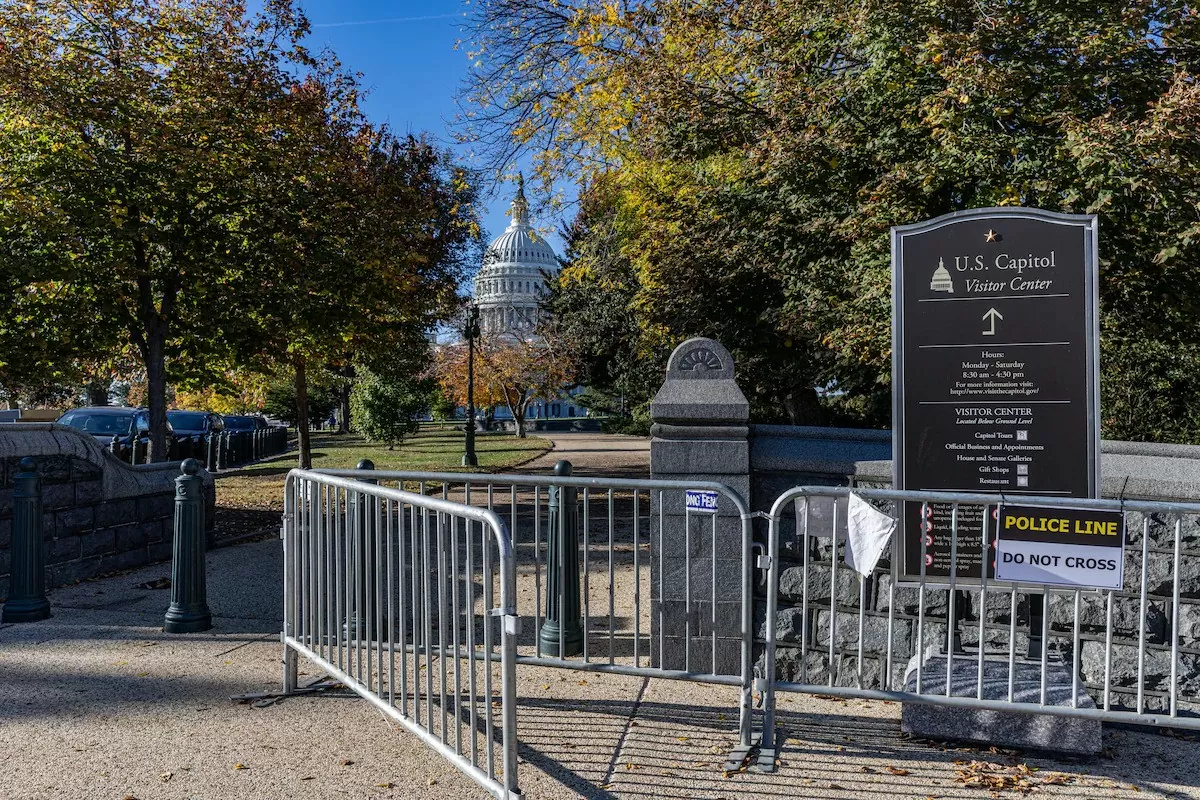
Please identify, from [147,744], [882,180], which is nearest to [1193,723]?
[147,744]

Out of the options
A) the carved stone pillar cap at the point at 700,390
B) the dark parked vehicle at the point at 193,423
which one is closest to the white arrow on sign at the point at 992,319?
the carved stone pillar cap at the point at 700,390

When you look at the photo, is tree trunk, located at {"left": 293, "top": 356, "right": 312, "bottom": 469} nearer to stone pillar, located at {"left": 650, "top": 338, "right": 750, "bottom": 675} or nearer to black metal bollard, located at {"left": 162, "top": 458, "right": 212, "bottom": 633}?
black metal bollard, located at {"left": 162, "top": 458, "right": 212, "bottom": 633}

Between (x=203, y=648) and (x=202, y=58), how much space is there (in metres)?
8.77

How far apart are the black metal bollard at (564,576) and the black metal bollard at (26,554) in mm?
3954

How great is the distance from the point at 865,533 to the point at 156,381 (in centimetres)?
1058

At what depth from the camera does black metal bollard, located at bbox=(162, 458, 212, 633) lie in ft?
21.9

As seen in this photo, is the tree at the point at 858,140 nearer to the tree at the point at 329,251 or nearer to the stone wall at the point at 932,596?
the tree at the point at 329,251

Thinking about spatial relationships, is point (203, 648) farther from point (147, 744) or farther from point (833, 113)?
point (833, 113)

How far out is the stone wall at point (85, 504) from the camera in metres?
7.79

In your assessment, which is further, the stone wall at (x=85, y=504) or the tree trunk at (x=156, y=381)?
the tree trunk at (x=156, y=381)

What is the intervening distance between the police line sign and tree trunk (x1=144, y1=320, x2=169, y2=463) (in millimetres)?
10877

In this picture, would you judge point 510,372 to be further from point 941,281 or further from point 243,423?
point 941,281

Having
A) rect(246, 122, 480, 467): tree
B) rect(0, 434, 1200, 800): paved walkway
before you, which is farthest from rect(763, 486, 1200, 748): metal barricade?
rect(246, 122, 480, 467): tree

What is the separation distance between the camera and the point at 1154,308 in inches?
395
